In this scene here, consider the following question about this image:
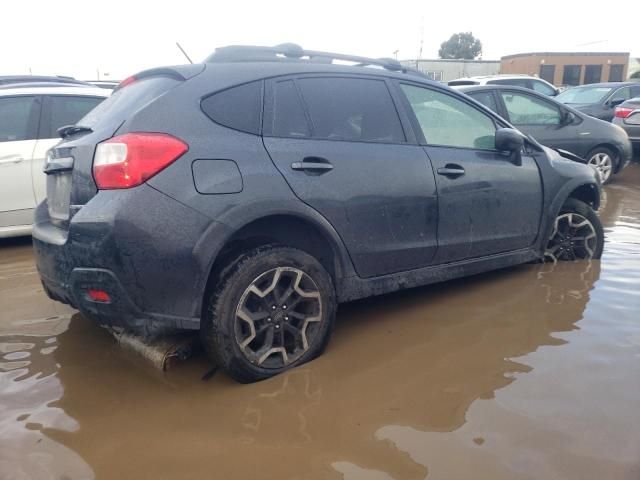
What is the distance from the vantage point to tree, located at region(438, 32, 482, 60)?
235ft

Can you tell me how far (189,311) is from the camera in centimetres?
263

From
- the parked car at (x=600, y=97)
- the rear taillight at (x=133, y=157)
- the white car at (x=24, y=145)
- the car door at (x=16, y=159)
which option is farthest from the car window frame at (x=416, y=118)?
the parked car at (x=600, y=97)

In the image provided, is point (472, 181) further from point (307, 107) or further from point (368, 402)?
point (368, 402)

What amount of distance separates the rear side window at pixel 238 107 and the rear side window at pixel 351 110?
1.07ft

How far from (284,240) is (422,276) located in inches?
41.2

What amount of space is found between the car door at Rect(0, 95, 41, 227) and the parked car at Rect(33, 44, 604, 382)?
2528 millimetres

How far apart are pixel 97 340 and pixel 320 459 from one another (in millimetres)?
1783

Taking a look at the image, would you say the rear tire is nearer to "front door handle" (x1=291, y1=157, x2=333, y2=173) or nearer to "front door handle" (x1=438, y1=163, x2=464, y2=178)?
"front door handle" (x1=438, y1=163, x2=464, y2=178)

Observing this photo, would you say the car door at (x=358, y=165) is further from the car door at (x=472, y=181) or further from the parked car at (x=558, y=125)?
the parked car at (x=558, y=125)

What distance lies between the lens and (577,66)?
114ft

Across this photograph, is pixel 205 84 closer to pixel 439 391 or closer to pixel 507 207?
pixel 439 391

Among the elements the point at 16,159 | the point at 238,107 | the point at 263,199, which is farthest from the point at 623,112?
the point at 16,159

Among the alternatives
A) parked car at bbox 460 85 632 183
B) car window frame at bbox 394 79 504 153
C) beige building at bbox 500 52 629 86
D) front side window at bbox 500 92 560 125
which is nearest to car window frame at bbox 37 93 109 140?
car window frame at bbox 394 79 504 153

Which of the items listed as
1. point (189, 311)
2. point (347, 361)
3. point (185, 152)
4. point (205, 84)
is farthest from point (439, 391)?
point (205, 84)
